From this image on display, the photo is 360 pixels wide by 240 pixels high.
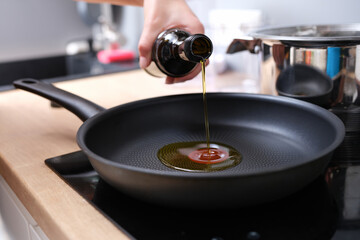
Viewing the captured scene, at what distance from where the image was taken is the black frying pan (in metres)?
0.43

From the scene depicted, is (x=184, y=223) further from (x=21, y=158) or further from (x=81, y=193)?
(x=21, y=158)

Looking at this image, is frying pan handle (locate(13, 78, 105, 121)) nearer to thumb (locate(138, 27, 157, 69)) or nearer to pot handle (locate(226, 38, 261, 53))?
thumb (locate(138, 27, 157, 69))

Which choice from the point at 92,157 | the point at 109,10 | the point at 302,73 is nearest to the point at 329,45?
the point at 302,73

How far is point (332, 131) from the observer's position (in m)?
0.57

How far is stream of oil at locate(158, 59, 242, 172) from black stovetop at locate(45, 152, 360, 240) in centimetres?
11

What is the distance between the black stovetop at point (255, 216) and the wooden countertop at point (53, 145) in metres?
0.02

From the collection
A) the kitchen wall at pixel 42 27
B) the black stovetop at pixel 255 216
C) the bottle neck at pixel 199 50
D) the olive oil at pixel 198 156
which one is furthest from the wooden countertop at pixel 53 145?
the kitchen wall at pixel 42 27

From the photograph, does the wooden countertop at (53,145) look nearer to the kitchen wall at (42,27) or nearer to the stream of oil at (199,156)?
the stream of oil at (199,156)

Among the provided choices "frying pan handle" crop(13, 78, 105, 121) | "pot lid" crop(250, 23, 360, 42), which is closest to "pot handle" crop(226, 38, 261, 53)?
"pot lid" crop(250, 23, 360, 42)

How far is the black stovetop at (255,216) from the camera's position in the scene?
1.43ft

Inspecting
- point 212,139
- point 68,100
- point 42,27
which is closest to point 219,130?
point 212,139

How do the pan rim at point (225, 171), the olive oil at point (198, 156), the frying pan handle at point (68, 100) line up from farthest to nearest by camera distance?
the frying pan handle at point (68, 100)
the olive oil at point (198, 156)
the pan rim at point (225, 171)

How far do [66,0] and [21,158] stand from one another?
5.42 ft

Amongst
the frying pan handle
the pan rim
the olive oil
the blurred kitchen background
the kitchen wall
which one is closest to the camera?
the pan rim
